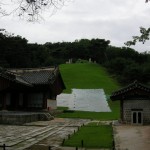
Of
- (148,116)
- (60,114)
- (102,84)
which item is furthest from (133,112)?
(102,84)

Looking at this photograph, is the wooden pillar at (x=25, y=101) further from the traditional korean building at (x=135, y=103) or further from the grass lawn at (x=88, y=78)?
the grass lawn at (x=88, y=78)

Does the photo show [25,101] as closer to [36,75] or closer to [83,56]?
[36,75]

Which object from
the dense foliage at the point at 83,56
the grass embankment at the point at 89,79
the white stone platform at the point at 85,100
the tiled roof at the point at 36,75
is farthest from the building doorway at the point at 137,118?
the dense foliage at the point at 83,56

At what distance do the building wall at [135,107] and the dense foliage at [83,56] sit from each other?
18.2 m

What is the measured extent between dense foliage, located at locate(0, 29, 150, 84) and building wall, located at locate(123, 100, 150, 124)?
18187 mm

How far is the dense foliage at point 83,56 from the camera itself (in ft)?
230

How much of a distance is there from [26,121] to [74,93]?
27.3 meters

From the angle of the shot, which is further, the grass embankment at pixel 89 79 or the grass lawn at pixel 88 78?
the grass lawn at pixel 88 78

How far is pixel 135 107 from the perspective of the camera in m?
31.0

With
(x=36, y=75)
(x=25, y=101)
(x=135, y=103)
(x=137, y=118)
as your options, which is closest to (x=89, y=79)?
(x=36, y=75)

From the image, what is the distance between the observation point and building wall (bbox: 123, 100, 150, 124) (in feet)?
100

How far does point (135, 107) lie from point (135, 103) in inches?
13.9

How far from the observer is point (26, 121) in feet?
103

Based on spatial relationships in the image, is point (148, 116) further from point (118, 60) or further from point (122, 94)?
point (118, 60)
